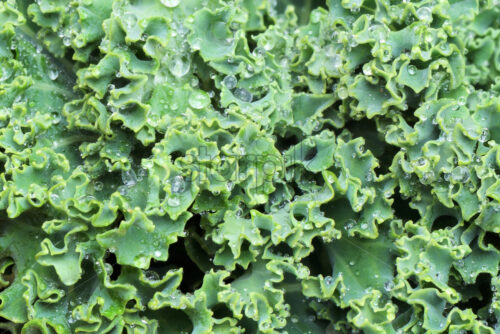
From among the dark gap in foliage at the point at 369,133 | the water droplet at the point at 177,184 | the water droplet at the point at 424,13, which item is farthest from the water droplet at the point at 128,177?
the water droplet at the point at 424,13

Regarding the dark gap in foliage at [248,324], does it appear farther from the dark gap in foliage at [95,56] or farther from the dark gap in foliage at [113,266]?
the dark gap in foliage at [95,56]

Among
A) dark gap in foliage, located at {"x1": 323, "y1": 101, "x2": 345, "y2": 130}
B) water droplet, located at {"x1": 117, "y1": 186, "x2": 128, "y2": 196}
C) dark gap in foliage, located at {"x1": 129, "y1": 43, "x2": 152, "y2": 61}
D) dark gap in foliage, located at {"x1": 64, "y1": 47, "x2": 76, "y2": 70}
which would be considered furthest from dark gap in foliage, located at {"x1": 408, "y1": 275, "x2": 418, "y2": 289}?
dark gap in foliage, located at {"x1": 64, "y1": 47, "x2": 76, "y2": 70}

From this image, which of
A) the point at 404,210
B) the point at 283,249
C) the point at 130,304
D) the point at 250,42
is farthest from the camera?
the point at 250,42

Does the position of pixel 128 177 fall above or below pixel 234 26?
below

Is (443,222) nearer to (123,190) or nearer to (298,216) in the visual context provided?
(298,216)

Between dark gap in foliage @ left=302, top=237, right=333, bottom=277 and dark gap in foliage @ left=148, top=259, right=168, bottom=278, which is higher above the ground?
dark gap in foliage @ left=302, top=237, right=333, bottom=277

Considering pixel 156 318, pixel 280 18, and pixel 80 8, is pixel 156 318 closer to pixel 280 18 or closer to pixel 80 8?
pixel 80 8

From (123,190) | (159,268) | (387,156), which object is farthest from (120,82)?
(387,156)

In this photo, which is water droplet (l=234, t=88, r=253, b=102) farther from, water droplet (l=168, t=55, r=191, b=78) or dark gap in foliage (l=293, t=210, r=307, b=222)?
dark gap in foliage (l=293, t=210, r=307, b=222)
